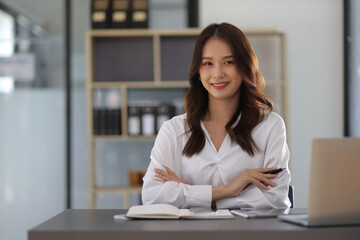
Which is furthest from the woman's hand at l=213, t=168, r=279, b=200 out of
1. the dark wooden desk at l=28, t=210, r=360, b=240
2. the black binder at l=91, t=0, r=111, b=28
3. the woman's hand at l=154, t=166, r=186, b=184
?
the black binder at l=91, t=0, r=111, b=28

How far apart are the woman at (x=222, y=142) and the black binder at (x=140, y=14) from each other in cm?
191

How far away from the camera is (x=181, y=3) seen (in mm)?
4598

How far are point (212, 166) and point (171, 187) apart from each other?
9.9 inches

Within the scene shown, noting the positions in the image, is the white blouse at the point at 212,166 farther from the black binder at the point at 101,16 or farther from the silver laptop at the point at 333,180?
the black binder at the point at 101,16

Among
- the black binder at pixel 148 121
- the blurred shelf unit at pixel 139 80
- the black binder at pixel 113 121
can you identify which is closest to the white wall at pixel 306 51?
the blurred shelf unit at pixel 139 80

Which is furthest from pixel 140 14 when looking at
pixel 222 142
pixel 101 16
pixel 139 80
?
pixel 222 142

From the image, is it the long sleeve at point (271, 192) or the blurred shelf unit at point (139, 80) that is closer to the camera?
the long sleeve at point (271, 192)

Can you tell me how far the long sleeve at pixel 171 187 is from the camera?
6.81 feet

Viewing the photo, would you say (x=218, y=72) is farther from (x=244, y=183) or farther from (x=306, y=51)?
(x=306, y=51)

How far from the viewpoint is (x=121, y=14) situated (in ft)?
14.1

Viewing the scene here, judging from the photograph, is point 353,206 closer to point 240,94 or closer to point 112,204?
point 240,94

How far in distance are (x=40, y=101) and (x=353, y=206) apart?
3.59 metres

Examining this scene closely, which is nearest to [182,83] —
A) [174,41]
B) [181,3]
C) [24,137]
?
[174,41]

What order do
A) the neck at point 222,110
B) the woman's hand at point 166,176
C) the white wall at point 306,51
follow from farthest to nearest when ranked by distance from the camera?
the white wall at point 306,51
the neck at point 222,110
the woman's hand at point 166,176
